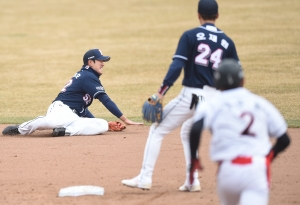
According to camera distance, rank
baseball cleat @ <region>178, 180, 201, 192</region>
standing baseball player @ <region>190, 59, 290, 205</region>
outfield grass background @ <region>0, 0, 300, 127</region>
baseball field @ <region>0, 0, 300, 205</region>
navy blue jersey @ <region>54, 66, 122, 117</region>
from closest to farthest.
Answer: standing baseball player @ <region>190, 59, 290, 205</region>, baseball cleat @ <region>178, 180, 201, 192</region>, baseball field @ <region>0, 0, 300, 205</region>, navy blue jersey @ <region>54, 66, 122, 117</region>, outfield grass background @ <region>0, 0, 300, 127</region>

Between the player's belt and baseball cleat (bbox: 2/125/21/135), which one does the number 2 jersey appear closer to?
the player's belt

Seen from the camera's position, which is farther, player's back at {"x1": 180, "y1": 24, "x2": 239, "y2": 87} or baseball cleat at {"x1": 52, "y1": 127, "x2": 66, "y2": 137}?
baseball cleat at {"x1": 52, "y1": 127, "x2": 66, "y2": 137}

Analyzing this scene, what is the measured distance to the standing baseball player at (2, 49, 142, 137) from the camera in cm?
941

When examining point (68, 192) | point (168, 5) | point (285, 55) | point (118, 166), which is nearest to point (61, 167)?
point (118, 166)

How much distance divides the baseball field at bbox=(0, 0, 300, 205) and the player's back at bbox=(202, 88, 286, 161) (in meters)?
1.82

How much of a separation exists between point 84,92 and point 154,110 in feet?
11.2

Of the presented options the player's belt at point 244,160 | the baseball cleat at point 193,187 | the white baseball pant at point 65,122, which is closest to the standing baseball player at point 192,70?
the baseball cleat at point 193,187

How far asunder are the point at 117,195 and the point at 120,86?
343 inches

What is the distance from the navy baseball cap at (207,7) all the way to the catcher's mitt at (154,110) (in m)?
0.93

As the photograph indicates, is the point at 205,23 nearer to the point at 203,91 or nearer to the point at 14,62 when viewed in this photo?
the point at 203,91

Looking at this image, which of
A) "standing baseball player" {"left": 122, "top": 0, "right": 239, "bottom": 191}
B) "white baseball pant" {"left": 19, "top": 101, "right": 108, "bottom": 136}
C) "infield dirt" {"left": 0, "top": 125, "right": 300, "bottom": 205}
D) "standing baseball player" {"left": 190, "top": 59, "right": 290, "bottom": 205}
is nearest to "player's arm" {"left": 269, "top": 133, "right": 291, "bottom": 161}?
"standing baseball player" {"left": 190, "top": 59, "right": 290, "bottom": 205}

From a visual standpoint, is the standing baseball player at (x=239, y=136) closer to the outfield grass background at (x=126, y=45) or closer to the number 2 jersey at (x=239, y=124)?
the number 2 jersey at (x=239, y=124)

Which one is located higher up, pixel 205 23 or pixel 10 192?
pixel 205 23

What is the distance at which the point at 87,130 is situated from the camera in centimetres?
957
